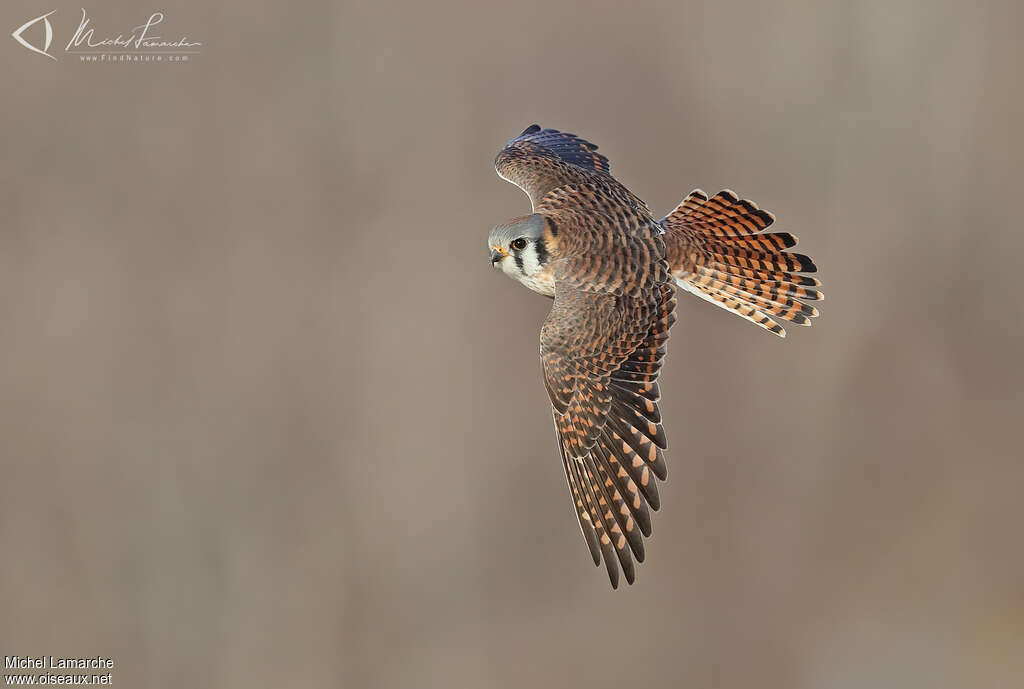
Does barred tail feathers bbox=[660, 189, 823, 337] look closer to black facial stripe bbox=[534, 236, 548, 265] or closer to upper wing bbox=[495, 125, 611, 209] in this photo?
upper wing bbox=[495, 125, 611, 209]

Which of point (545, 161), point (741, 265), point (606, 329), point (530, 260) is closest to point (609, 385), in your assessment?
point (606, 329)

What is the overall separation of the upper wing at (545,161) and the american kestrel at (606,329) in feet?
0.20

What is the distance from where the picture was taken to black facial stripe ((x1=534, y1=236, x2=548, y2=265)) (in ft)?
9.48

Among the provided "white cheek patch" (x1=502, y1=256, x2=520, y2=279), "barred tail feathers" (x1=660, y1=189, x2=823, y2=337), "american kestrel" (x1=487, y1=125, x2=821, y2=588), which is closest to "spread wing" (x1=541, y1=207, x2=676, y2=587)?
"american kestrel" (x1=487, y1=125, x2=821, y2=588)

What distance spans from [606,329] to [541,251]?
28 centimetres

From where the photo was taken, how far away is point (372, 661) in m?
5.13

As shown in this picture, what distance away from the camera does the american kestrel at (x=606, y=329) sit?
2.82 m

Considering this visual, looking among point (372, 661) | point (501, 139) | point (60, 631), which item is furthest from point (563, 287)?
point (60, 631)

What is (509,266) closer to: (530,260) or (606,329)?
(530,260)

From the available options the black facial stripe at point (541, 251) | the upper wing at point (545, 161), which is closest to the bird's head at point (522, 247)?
the black facial stripe at point (541, 251)

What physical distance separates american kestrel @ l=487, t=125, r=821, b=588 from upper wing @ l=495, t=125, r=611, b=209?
0.20 feet

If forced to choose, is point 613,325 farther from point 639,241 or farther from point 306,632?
point 306,632

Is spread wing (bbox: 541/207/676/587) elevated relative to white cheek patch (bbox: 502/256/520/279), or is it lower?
lower

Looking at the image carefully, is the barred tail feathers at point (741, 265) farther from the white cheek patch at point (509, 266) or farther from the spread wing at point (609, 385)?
the white cheek patch at point (509, 266)
